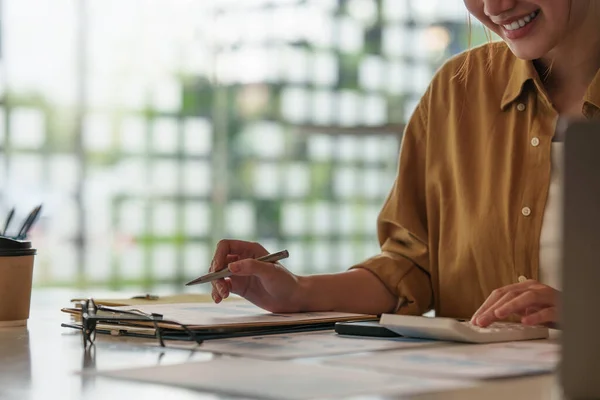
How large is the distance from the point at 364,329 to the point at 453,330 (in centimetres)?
13

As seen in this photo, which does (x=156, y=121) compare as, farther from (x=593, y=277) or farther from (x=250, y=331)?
(x=593, y=277)

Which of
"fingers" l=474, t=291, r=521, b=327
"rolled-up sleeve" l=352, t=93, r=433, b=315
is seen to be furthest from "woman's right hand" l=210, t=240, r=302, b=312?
"fingers" l=474, t=291, r=521, b=327

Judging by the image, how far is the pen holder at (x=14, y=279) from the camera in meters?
1.43

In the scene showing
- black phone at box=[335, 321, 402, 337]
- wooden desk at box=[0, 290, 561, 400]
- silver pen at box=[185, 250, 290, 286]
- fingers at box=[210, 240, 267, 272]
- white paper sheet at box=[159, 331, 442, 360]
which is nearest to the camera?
wooden desk at box=[0, 290, 561, 400]

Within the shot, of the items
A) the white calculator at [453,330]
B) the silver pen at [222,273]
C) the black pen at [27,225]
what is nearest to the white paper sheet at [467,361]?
the white calculator at [453,330]

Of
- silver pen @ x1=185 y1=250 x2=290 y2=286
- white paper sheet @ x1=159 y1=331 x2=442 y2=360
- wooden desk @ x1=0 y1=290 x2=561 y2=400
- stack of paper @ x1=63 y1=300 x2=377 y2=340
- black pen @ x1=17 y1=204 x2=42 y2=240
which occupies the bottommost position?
wooden desk @ x1=0 y1=290 x2=561 y2=400

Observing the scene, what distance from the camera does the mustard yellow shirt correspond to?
162cm

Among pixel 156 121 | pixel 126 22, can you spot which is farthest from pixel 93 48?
pixel 156 121

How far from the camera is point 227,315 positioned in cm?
135

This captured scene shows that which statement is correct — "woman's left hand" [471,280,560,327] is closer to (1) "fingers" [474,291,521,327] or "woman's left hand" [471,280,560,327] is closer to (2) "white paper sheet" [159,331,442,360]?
(1) "fingers" [474,291,521,327]

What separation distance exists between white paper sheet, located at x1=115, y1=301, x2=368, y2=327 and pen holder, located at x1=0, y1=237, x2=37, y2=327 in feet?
0.63

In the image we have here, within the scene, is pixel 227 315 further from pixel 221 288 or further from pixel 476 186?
pixel 476 186

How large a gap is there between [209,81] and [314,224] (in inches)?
46.5

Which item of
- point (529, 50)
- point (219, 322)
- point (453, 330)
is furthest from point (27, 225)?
point (529, 50)
